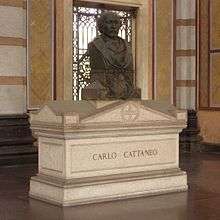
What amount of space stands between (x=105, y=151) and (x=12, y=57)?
11.7ft

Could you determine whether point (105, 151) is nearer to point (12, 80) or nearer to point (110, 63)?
point (110, 63)

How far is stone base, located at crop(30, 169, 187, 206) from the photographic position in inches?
244

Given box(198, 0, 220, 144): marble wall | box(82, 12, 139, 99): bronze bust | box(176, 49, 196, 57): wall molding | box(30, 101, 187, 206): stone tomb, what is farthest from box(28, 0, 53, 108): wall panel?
box(30, 101, 187, 206): stone tomb

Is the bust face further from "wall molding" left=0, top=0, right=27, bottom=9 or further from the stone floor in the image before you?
"wall molding" left=0, top=0, right=27, bottom=9

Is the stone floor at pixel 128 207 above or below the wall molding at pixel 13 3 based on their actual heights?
below

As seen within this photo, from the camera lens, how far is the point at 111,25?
7199 millimetres

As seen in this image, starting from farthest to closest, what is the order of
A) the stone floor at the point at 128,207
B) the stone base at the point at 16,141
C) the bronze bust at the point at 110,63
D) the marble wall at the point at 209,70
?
1. the marble wall at the point at 209,70
2. the stone base at the point at 16,141
3. the bronze bust at the point at 110,63
4. the stone floor at the point at 128,207

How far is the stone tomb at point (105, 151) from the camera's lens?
20.4 feet

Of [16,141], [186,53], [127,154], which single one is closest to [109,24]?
[127,154]

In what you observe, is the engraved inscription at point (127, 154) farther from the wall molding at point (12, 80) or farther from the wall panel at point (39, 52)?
the wall panel at point (39, 52)

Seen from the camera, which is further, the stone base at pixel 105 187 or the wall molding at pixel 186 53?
the wall molding at pixel 186 53

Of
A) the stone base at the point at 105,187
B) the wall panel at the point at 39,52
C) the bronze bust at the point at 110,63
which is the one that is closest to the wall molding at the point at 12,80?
the wall panel at the point at 39,52

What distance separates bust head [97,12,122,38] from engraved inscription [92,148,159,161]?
161 centimetres

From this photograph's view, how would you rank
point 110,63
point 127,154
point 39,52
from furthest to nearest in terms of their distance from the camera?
point 39,52
point 110,63
point 127,154
